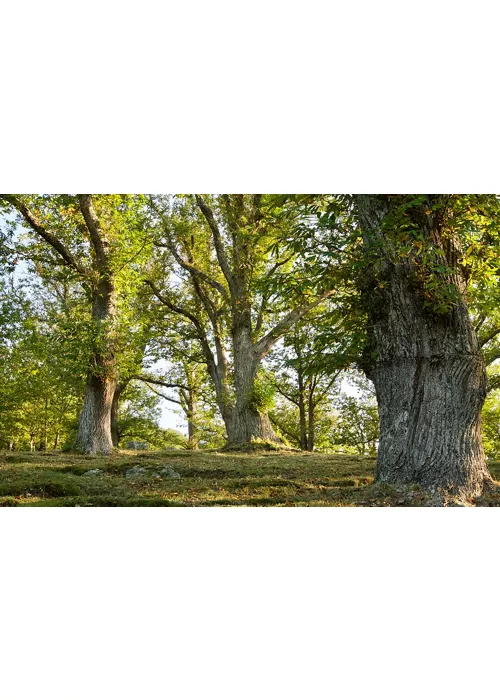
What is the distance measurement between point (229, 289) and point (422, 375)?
7.31 m

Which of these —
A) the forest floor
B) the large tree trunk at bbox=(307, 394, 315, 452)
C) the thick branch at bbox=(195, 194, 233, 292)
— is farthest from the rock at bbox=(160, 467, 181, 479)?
the large tree trunk at bbox=(307, 394, 315, 452)

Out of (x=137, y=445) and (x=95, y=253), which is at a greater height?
(x=95, y=253)

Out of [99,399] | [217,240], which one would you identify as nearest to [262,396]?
[99,399]

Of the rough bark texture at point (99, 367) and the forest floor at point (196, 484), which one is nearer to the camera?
the forest floor at point (196, 484)

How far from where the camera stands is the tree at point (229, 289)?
1055cm

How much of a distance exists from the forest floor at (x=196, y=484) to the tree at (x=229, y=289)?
3.30 m

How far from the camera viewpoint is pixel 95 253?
9.23 meters

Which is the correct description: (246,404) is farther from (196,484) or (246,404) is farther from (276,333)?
(196,484)

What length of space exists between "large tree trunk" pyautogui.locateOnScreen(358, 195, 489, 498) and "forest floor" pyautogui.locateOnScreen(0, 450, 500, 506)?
0.25 metres

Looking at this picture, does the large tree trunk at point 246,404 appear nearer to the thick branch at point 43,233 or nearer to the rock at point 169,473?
the thick branch at point 43,233

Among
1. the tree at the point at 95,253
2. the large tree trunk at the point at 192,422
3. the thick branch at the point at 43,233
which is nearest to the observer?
the thick branch at the point at 43,233

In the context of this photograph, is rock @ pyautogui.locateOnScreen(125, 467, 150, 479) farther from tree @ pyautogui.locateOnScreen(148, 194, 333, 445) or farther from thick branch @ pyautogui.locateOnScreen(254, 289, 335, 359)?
thick branch @ pyautogui.locateOnScreen(254, 289, 335, 359)

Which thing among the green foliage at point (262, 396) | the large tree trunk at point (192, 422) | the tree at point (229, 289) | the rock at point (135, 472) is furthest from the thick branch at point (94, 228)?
the large tree trunk at point (192, 422)
